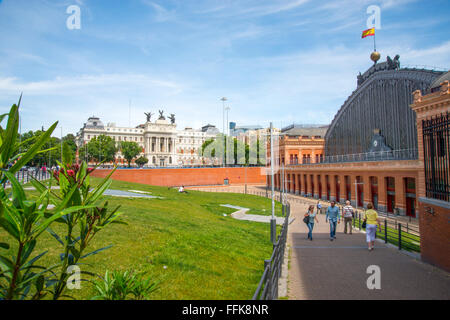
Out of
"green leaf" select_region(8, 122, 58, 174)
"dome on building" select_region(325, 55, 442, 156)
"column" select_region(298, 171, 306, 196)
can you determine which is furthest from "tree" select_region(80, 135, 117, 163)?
"green leaf" select_region(8, 122, 58, 174)

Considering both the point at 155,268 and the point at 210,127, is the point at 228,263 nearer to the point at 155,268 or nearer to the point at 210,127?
the point at 155,268

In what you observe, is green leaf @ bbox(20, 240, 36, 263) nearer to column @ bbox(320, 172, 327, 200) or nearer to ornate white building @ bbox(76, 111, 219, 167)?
column @ bbox(320, 172, 327, 200)

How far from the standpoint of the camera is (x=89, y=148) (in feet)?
270

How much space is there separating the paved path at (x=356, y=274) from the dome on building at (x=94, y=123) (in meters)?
119

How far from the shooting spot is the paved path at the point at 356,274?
7.81 m

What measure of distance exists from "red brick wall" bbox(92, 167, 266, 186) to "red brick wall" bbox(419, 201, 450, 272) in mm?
58291

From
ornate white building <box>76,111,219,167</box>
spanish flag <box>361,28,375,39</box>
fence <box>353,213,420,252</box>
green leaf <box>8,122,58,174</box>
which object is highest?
spanish flag <box>361,28,375,39</box>

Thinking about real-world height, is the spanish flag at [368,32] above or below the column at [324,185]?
above

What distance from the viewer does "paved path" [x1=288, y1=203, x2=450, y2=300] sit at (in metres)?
7.81

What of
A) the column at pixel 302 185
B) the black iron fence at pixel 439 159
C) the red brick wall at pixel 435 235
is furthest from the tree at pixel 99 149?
the black iron fence at pixel 439 159

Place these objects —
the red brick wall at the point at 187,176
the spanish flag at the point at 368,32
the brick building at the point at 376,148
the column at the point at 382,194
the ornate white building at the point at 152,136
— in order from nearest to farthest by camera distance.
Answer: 1. the brick building at the point at 376,148
2. the column at the point at 382,194
3. the spanish flag at the point at 368,32
4. the red brick wall at the point at 187,176
5. the ornate white building at the point at 152,136

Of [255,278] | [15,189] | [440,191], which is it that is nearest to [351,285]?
[255,278]

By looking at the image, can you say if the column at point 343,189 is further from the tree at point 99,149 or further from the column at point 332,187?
the tree at point 99,149
